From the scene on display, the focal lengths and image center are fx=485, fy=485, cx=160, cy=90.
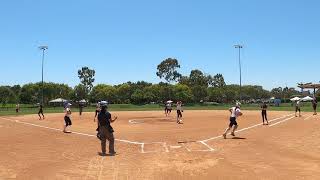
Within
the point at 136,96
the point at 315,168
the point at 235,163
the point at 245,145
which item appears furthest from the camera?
the point at 136,96

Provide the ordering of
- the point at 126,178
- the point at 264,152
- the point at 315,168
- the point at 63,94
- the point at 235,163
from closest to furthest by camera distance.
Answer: the point at 126,178
the point at 315,168
the point at 235,163
the point at 264,152
the point at 63,94

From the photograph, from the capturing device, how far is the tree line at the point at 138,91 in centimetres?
12421

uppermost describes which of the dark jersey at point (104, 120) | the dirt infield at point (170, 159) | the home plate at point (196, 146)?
the dark jersey at point (104, 120)

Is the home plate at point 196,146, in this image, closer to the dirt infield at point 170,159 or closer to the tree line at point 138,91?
the dirt infield at point 170,159

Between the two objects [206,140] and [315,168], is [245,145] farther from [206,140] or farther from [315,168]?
[315,168]

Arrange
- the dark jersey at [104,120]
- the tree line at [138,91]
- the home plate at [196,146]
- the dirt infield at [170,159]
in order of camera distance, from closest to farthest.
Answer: the dirt infield at [170,159] → the dark jersey at [104,120] → the home plate at [196,146] → the tree line at [138,91]

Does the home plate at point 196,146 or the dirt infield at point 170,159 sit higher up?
the home plate at point 196,146

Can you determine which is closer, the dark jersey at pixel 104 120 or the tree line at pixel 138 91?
the dark jersey at pixel 104 120

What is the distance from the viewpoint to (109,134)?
53.1 feet

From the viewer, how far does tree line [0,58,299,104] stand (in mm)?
124213

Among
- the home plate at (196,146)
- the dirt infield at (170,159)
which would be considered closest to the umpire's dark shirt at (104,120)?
the dirt infield at (170,159)

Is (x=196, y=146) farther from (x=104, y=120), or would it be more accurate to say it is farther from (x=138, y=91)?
(x=138, y=91)

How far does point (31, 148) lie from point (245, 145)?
8.17 m

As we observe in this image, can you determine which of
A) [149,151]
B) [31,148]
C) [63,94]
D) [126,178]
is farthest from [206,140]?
[63,94]
